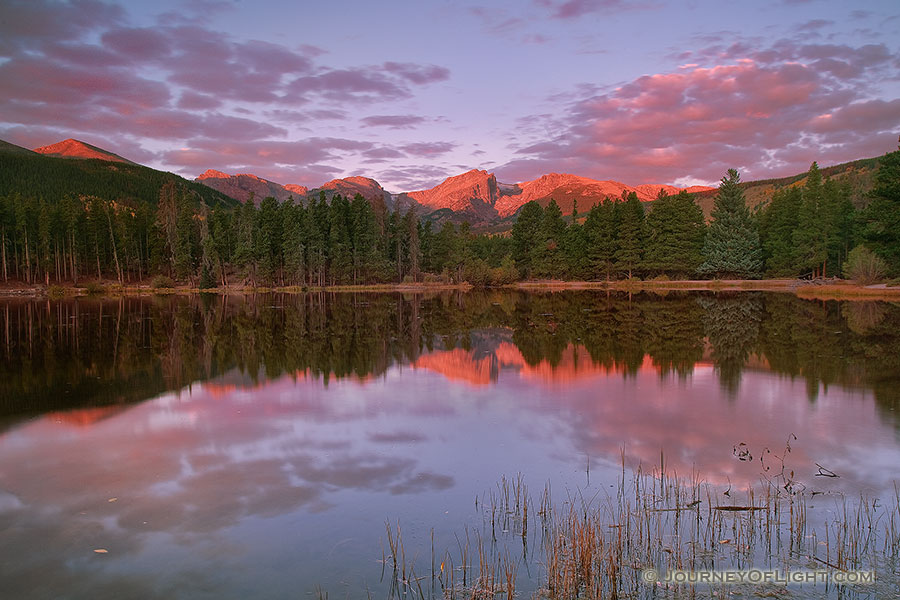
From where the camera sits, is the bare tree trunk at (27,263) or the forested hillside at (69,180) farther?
the forested hillside at (69,180)

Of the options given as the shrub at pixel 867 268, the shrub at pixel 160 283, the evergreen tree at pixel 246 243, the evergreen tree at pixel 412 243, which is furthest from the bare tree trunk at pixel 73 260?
the shrub at pixel 867 268

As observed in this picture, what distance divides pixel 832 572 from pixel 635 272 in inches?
A: 3179

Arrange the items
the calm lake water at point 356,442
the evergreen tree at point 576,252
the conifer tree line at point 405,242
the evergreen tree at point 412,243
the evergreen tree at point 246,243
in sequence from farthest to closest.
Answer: the evergreen tree at point 412,243, the evergreen tree at point 246,243, the evergreen tree at point 576,252, the conifer tree line at point 405,242, the calm lake water at point 356,442

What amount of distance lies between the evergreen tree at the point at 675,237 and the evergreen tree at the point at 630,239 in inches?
46.2

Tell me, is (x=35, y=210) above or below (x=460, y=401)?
above

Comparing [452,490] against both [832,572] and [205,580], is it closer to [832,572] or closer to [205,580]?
[205,580]

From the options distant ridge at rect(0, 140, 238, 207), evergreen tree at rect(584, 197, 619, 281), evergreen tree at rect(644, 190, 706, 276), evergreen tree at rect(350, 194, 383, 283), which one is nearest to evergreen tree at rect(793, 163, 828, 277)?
evergreen tree at rect(644, 190, 706, 276)

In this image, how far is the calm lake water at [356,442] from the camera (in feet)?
21.1

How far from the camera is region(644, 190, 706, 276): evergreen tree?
76875 mm

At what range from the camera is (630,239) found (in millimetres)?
78688

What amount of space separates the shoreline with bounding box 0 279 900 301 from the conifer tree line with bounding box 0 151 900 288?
1921mm

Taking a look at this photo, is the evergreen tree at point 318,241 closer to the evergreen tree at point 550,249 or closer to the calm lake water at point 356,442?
the evergreen tree at point 550,249

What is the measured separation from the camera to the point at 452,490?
26.9 ft

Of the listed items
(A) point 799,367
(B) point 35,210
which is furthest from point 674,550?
(B) point 35,210
